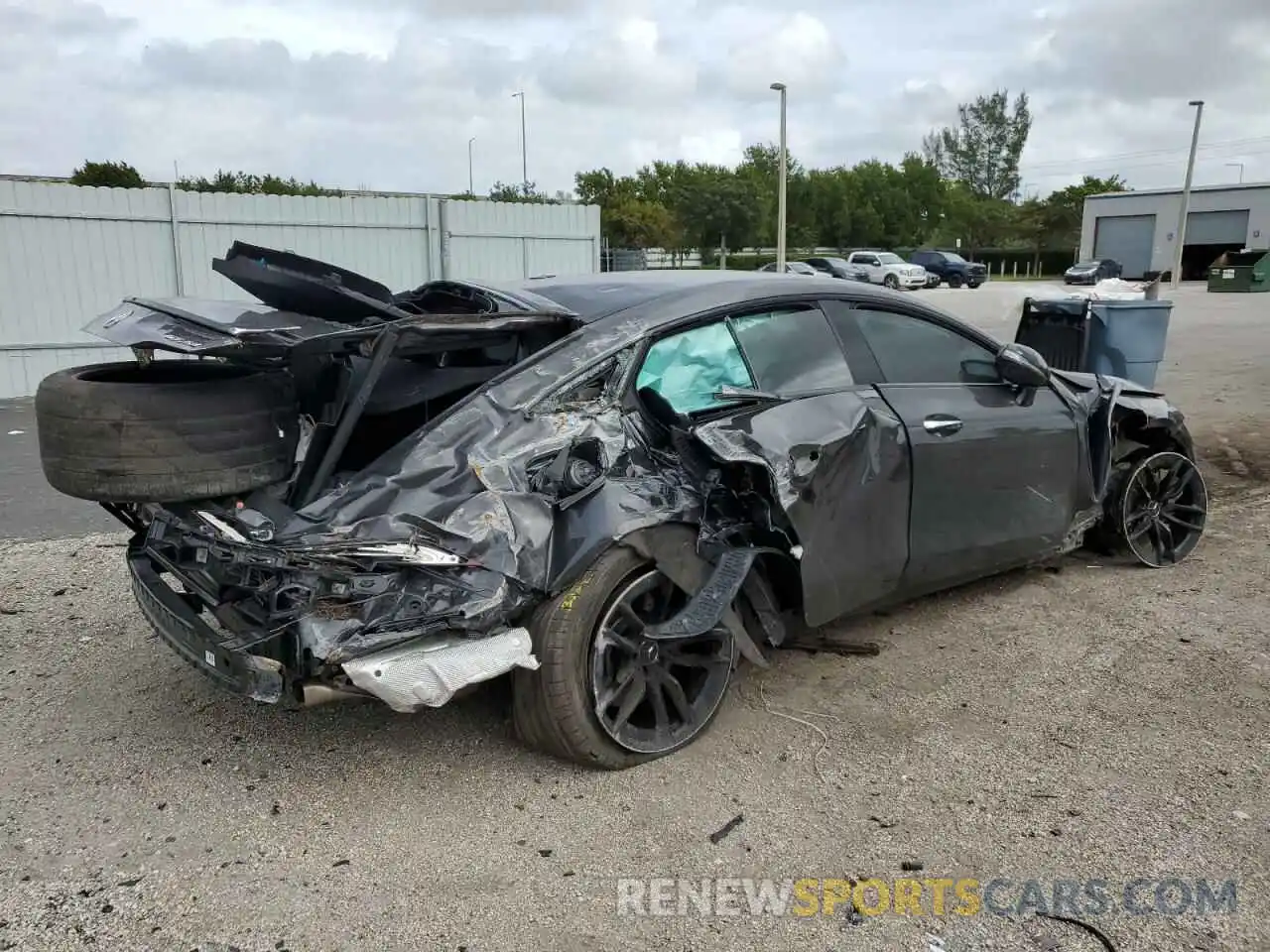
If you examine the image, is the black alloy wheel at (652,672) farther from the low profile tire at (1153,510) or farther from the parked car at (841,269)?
the parked car at (841,269)

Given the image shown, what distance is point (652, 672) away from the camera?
3.46 m

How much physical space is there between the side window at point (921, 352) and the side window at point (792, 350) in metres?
0.24

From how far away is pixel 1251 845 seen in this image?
2.99m

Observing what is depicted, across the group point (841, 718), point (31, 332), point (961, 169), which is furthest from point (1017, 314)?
point (961, 169)

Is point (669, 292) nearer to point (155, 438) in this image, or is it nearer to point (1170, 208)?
point (155, 438)

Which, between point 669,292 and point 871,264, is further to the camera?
point 871,264

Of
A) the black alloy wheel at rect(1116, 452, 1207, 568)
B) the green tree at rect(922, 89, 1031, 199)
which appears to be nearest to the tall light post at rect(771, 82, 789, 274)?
the black alloy wheel at rect(1116, 452, 1207, 568)

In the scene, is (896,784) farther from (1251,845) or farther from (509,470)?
(509,470)

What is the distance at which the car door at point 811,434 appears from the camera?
11.8 feet

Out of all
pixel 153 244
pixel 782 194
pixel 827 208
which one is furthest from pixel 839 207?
pixel 153 244

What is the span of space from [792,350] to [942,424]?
2.46ft

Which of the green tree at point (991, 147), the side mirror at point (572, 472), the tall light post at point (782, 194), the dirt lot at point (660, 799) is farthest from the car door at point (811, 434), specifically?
the green tree at point (991, 147)

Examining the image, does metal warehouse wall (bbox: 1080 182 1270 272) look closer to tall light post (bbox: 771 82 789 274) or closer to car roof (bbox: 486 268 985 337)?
tall light post (bbox: 771 82 789 274)

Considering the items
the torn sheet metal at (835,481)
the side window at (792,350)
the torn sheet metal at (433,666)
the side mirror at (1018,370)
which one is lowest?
the torn sheet metal at (433,666)
